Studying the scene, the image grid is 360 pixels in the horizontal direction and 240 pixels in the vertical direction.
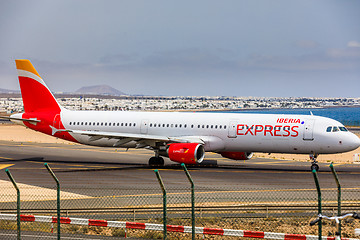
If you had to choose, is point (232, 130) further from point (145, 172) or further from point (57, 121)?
point (57, 121)

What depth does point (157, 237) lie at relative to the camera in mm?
19422

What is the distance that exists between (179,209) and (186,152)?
14.6 meters

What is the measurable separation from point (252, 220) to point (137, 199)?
7.31m

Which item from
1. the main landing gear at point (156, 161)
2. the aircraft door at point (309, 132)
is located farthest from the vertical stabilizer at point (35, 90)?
the aircraft door at point (309, 132)

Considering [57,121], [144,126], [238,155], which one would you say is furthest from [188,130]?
[57,121]

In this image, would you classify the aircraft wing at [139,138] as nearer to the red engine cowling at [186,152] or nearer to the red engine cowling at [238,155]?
the red engine cowling at [186,152]

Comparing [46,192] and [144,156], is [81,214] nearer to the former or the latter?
[46,192]

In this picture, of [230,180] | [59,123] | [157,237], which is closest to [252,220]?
[157,237]

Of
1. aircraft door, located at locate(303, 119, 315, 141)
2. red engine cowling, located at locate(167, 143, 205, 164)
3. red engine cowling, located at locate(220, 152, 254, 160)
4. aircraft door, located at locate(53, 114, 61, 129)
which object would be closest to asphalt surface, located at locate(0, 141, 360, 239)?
red engine cowling, located at locate(220, 152, 254, 160)

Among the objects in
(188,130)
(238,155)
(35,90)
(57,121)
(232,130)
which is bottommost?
(238,155)

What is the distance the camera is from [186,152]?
1487 inches

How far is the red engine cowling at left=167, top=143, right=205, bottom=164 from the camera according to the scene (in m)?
37.7

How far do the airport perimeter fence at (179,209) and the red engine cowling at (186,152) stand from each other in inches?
302

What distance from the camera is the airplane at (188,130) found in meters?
38.0
